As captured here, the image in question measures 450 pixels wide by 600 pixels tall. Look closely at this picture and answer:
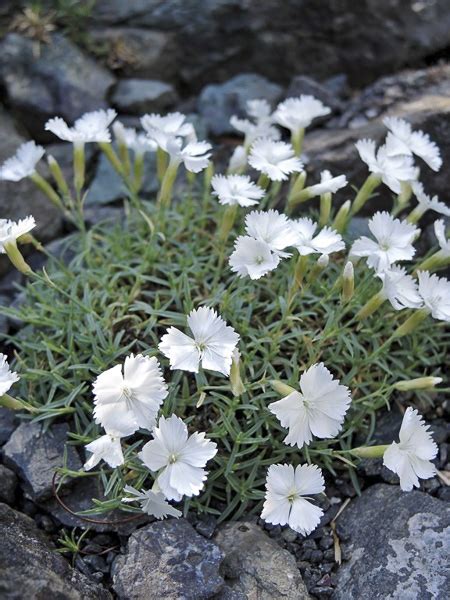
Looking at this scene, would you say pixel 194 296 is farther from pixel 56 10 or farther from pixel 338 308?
pixel 56 10

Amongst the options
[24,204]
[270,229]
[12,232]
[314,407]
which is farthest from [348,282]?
[24,204]

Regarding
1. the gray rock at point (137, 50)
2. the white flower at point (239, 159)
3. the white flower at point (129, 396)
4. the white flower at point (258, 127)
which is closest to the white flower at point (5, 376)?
the white flower at point (129, 396)

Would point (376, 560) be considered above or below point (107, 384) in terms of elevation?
below

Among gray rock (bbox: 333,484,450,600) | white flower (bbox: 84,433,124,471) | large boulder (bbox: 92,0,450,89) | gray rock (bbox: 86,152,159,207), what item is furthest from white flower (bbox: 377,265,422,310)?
large boulder (bbox: 92,0,450,89)

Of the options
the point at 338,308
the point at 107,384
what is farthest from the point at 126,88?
the point at 107,384

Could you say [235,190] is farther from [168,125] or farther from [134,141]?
[134,141]

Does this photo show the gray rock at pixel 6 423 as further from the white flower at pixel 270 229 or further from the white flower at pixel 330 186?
the white flower at pixel 330 186
